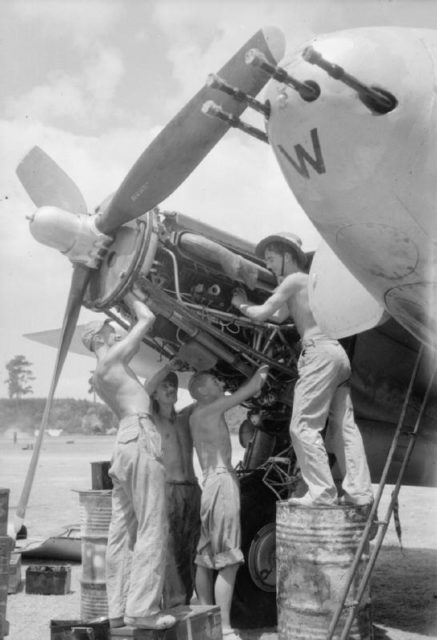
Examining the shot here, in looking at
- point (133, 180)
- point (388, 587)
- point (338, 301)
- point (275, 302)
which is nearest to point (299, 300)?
point (275, 302)

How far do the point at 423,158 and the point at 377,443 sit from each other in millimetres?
4083

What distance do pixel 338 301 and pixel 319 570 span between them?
1643 millimetres

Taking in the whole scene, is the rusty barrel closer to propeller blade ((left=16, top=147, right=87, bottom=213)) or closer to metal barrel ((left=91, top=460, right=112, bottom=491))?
metal barrel ((left=91, top=460, right=112, bottom=491))

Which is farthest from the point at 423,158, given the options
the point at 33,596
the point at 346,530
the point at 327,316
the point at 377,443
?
the point at 33,596

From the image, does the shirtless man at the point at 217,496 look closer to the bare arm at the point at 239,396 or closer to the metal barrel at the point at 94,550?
the bare arm at the point at 239,396

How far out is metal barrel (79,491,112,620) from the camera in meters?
5.65

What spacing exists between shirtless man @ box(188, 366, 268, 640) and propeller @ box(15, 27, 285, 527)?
51.4 inches

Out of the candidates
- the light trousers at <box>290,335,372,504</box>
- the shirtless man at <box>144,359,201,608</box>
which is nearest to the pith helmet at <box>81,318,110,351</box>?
the shirtless man at <box>144,359,201,608</box>

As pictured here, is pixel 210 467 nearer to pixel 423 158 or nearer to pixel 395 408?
pixel 395 408

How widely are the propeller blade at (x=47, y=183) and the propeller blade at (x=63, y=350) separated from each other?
1.85ft

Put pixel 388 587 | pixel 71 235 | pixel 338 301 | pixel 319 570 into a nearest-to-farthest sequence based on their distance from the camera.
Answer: pixel 319 570, pixel 338 301, pixel 71 235, pixel 388 587

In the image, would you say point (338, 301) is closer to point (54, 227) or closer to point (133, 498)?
point (133, 498)

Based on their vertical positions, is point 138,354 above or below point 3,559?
above

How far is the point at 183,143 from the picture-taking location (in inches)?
198
